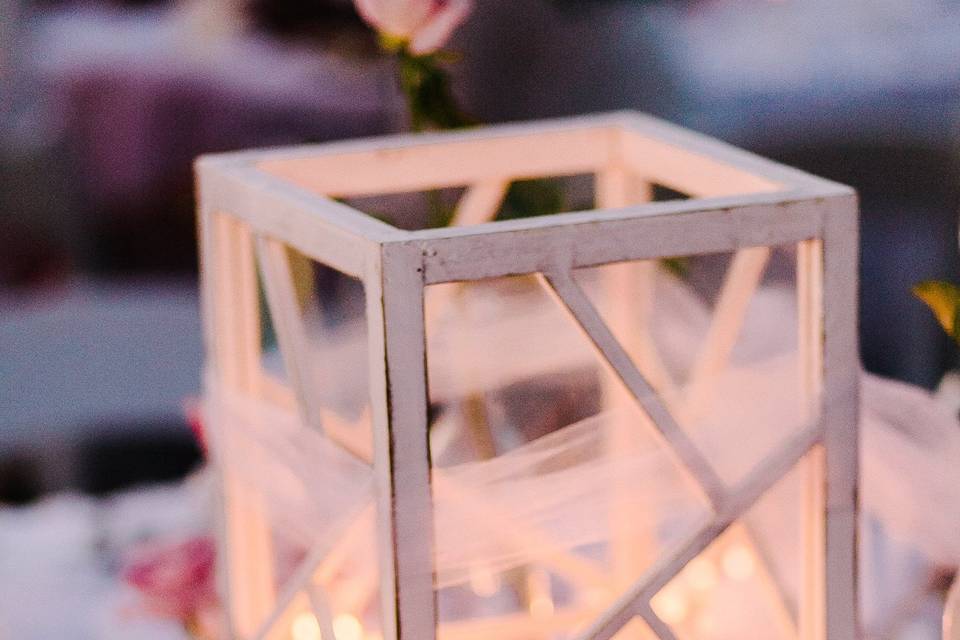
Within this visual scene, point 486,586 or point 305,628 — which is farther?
point 486,586

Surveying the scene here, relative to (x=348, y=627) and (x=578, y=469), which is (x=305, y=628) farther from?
(x=578, y=469)

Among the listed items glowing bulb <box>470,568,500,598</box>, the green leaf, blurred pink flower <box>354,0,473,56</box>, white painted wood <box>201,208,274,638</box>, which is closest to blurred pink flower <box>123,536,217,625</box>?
white painted wood <box>201,208,274,638</box>

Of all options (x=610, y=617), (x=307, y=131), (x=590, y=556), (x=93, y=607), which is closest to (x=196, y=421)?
(x=93, y=607)

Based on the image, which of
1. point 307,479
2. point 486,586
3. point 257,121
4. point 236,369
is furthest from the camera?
point 257,121

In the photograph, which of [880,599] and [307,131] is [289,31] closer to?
[307,131]

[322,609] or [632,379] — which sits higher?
[632,379]

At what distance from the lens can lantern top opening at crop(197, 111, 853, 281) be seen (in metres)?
0.63

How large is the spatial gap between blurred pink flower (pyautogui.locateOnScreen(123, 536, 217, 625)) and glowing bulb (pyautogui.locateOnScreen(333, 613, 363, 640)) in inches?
8.7

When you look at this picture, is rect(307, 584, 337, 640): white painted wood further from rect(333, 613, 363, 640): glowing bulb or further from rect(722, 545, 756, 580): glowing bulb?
rect(722, 545, 756, 580): glowing bulb

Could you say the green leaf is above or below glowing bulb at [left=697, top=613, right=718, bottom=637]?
above

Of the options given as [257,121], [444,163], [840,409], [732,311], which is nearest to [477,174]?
[444,163]

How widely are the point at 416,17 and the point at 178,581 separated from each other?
0.47m

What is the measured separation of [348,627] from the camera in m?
0.80

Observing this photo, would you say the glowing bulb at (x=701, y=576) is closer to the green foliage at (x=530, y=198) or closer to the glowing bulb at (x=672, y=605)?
the glowing bulb at (x=672, y=605)
